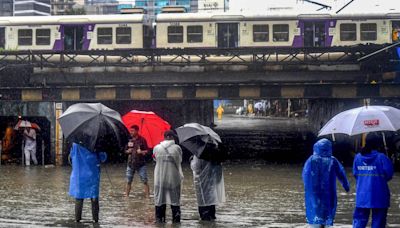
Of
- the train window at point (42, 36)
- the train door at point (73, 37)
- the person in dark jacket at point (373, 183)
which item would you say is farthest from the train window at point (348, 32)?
the person in dark jacket at point (373, 183)

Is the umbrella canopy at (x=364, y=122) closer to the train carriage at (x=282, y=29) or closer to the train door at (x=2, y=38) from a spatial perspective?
the train carriage at (x=282, y=29)

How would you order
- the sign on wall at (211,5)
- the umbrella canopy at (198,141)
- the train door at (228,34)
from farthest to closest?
the sign on wall at (211,5) → the train door at (228,34) → the umbrella canopy at (198,141)

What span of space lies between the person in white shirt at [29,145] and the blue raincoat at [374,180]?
52.8 ft

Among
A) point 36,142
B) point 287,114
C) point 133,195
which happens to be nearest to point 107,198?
point 133,195

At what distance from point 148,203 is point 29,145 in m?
10.7

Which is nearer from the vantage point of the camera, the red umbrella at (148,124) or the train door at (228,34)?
the red umbrella at (148,124)

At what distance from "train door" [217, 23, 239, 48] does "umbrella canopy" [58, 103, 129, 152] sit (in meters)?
16.3

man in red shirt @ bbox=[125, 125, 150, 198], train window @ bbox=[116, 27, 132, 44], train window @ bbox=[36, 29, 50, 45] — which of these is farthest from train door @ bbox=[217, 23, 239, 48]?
man in red shirt @ bbox=[125, 125, 150, 198]

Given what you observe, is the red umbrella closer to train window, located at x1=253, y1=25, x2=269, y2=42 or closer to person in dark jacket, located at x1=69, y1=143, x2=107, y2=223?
person in dark jacket, located at x1=69, y1=143, x2=107, y2=223

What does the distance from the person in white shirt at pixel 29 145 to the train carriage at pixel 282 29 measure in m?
7.60

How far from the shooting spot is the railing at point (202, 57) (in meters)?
23.3

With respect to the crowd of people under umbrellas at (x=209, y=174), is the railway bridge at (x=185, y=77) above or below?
above

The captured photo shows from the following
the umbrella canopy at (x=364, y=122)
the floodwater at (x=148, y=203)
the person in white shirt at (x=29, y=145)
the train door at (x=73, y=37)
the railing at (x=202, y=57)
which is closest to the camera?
the umbrella canopy at (x=364, y=122)

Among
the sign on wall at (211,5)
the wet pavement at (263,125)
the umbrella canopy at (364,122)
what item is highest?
the sign on wall at (211,5)
